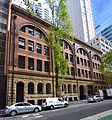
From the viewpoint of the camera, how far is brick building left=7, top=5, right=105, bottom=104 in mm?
24859

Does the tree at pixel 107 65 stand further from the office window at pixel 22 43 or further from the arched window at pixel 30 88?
the office window at pixel 22 43

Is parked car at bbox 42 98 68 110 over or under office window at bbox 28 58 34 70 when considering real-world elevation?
under

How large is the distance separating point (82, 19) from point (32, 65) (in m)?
89.5

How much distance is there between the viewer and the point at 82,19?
107375 mm

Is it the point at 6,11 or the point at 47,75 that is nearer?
the point at 6,11

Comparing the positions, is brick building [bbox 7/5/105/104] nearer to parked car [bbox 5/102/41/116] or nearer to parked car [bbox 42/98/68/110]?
parked car [bbox 42/98/68/110]

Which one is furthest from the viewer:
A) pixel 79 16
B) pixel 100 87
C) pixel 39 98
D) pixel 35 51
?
pixel 79 16

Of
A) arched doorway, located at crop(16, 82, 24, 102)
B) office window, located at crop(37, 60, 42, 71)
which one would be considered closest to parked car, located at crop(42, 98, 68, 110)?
arched doorway, located at crop(16, 82, 24, 102)

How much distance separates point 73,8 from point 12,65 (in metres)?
104

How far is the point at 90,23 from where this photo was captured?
115 meters

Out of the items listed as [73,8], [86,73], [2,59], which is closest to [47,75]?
[2,59]

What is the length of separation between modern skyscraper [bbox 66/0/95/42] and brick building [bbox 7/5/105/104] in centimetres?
7044

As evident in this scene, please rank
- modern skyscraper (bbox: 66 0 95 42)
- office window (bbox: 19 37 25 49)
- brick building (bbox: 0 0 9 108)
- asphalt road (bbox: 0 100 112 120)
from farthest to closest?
1. modern skyscraper (bbox: 66 0 95 42)
2. office window (bbox: 19 37 25 49)
3. brick building (bbox: 0 0 9 108)
4. asphalt road (bbox: 0 100 112 120)

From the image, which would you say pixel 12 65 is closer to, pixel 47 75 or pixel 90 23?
pixel 47 75
